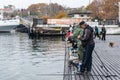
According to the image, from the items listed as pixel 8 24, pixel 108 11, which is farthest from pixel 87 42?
pixel 8 24

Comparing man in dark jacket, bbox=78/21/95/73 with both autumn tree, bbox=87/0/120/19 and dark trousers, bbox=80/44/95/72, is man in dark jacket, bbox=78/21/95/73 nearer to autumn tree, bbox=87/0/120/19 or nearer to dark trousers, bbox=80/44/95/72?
dark trousers, bbox=80/44/95/72

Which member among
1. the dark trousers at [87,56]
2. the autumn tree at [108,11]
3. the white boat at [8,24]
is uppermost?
the autumn tree at [108,11]

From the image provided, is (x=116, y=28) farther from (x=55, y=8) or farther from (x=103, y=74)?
(x=55, y=8)

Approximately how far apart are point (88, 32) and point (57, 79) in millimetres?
2752

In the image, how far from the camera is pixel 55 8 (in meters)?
184

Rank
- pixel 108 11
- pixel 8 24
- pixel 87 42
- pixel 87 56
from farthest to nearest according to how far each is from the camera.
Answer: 1. pixel 8 24
2. pixel 108 11
3. pixel 87 56
4. pixel 87 42

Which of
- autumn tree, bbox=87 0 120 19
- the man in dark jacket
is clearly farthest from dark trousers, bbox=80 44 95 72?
autumn tree, bbox=87 0 120 19

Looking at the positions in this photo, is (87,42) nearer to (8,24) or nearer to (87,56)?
(87,56)

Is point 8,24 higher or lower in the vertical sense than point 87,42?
lower

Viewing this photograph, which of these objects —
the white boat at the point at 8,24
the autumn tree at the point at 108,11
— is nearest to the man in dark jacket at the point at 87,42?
the autumn tree at the point at 108,11

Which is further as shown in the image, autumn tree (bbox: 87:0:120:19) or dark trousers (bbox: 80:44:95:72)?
autumn tree (bbox: 87:0:120:19)

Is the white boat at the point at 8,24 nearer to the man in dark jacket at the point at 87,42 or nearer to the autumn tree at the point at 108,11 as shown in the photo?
the autumn tree at the point at 108,11

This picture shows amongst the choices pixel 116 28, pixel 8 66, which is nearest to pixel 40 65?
pixel 8 66

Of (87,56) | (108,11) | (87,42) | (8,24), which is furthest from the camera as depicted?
(8,24)
